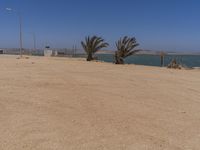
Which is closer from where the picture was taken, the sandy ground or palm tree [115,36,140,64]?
the sandy ground

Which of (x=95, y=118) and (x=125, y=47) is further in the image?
(x=125, y=47)

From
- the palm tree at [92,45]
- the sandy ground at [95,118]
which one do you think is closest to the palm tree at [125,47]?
the palm tree at [92,45]

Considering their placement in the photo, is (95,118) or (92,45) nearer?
(95,118)

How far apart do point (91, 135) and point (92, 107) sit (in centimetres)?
177

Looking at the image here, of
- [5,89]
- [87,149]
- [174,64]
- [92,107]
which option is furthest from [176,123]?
[174,64]

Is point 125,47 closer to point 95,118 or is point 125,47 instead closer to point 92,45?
point 92,45

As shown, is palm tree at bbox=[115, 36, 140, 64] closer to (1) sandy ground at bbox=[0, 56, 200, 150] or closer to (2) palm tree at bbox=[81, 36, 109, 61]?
(2) palm tree at bbox=[81, 36, 109, 61]

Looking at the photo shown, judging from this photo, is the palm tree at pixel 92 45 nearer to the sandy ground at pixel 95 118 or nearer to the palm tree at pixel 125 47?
the palm tree at pixel 125 47

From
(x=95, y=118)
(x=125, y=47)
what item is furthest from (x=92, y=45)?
(x=95, y=118)

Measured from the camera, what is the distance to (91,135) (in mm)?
4918

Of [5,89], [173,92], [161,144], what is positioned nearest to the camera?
[161,144]

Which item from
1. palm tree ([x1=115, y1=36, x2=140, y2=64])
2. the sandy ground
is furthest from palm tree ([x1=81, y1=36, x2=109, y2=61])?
the sandy ground

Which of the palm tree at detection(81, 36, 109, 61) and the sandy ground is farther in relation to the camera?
the palm tree at detection(81, 36, 109, 61)

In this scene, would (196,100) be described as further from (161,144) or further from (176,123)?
(161,144)
